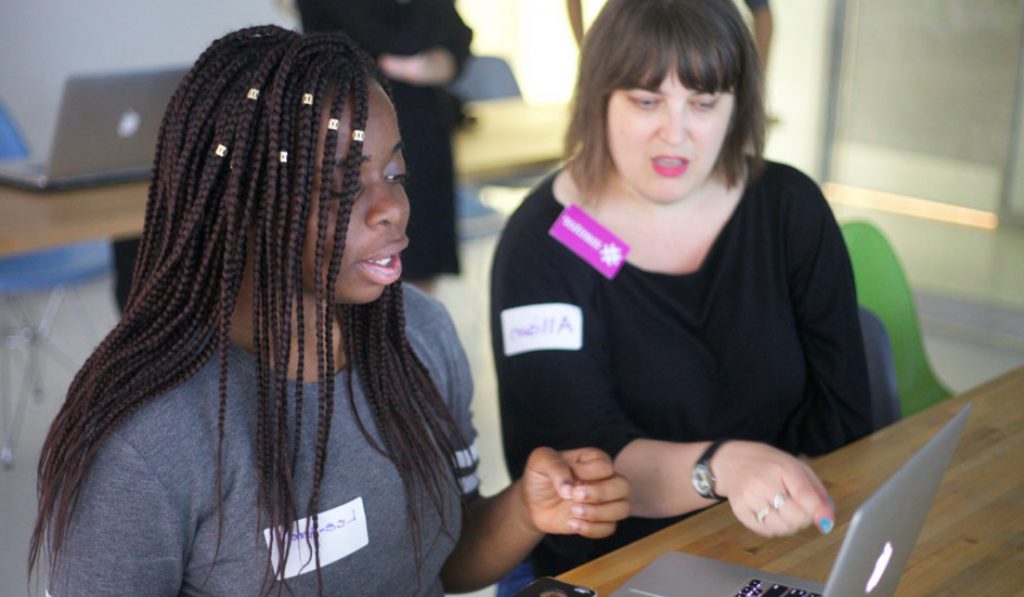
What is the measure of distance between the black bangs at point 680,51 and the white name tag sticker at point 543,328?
14.4 inches

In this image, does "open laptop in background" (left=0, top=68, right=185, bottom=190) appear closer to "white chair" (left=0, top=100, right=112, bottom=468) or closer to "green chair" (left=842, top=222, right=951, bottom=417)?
"white chair" (left=0, top=100, right=112, bottom=468)

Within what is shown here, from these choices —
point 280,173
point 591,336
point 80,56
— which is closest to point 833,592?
point 280,173

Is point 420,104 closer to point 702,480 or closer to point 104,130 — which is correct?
point 104,130

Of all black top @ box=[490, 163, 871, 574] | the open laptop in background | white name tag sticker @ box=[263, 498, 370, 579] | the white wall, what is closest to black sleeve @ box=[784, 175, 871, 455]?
black top @ box=[490, 163, 871, 574]

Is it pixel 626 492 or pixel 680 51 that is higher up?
pixel 680 51

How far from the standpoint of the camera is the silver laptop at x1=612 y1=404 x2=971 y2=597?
98 centimetres

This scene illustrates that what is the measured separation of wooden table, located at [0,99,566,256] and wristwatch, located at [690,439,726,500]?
162 cm

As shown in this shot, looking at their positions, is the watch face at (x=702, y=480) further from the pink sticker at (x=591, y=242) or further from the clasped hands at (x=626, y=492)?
the pink sticker at (x=591, y=242)

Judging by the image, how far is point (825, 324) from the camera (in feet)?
6.48

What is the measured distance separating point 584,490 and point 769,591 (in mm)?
236

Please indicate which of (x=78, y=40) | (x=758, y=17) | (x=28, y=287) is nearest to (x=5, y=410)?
(x=28, y=287)

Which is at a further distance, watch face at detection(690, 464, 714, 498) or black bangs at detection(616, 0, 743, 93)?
black bangs at detection(616, 0, 743, 93)

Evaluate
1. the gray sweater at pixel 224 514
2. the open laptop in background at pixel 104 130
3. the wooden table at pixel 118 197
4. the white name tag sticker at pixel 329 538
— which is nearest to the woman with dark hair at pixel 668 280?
the gray sweater at pixel 224 514

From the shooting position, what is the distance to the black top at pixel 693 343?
6.08 feet
